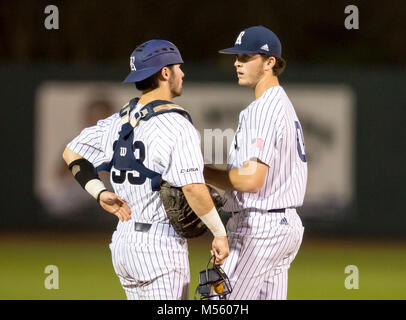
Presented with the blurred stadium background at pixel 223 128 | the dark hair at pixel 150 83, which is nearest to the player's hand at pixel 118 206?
the dark hair at pixel 150 83

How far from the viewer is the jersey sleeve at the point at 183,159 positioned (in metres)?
4.45

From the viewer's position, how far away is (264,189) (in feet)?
16.3

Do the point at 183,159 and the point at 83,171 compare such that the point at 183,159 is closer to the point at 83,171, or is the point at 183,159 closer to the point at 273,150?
the point at 273,150

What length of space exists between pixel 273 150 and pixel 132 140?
88 cm

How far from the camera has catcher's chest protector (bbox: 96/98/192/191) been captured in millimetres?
4559

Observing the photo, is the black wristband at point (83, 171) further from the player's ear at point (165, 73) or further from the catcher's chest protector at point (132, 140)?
the player's ear at point (165, 73)

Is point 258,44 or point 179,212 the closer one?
point 179,212

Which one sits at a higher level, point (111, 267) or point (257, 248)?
point (257, 248)

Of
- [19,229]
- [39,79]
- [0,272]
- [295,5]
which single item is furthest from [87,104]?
[295,5]

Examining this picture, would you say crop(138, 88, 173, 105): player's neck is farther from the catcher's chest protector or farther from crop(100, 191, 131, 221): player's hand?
crop(100, 191, 131, 221): player's hand

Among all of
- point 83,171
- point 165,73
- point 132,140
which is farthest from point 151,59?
point 83,171

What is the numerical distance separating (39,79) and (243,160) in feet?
35.3

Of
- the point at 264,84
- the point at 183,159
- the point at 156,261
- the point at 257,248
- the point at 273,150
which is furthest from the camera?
the point at 264,84
